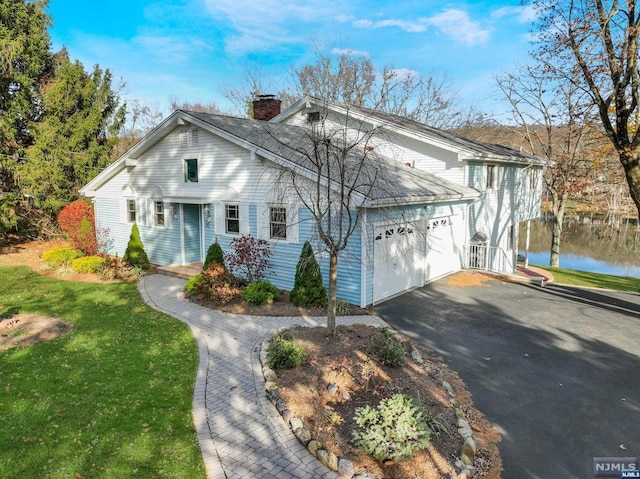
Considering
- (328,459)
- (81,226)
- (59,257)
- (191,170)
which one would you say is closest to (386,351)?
(328,459)

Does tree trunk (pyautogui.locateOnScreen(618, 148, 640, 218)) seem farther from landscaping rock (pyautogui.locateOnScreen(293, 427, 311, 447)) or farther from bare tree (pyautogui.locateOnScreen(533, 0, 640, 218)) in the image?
landscaping rock (pyautogui.locateOnScreen(293, 427, 311, 447))

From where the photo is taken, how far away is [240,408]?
6.32m

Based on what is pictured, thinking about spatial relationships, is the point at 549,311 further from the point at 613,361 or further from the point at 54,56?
the point at 54,56

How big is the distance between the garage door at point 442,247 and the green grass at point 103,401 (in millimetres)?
8664

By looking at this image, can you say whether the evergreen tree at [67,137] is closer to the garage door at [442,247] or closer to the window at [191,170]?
the window at [191,170]

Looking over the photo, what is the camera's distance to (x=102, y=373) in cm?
740

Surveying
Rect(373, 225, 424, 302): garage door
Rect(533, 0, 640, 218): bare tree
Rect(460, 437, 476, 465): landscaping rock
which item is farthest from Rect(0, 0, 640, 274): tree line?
Rect(460, 437, 476, 465): landscaping rock

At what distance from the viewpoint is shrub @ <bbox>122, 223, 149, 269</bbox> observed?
15.8 m

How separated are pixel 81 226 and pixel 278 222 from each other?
33.5ft

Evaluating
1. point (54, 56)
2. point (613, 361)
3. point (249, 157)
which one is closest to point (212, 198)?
point (249, 157)

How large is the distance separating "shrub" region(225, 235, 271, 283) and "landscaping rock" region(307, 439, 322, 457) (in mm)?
7399

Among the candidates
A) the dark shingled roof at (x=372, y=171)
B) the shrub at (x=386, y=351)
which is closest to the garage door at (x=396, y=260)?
the dark shingled roof at (x=372, y=171)

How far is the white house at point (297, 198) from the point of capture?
1156cm

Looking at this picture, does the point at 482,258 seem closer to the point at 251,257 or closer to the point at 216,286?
the point at 251,257
